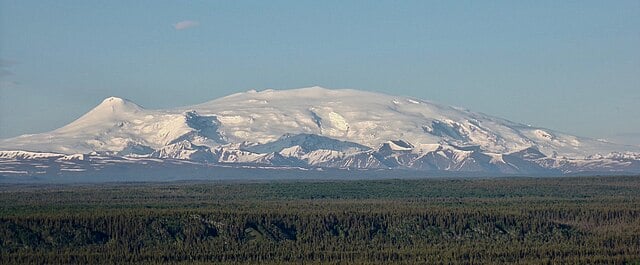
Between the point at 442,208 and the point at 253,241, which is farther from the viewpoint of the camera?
the point at 442,208

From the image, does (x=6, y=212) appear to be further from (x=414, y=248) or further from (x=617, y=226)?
(x=617, y=226)

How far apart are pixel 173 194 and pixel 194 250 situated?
2737 inches

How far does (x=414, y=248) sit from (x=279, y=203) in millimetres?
41407

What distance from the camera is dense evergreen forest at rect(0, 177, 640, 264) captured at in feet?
331

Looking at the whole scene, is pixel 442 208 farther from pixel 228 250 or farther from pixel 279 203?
pixel 228 250

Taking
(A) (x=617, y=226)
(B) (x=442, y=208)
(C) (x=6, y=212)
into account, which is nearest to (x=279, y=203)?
(B) (x=442, y=208)

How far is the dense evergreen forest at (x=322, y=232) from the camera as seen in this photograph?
100812 mm

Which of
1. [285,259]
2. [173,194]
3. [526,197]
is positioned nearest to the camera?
[285,259]

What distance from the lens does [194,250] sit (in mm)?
107188

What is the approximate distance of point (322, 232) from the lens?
11600 centimetres

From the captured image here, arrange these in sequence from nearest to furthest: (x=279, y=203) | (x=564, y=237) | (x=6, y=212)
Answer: (x=564, y=237), (x=6, y=212), (x=279, y=203)

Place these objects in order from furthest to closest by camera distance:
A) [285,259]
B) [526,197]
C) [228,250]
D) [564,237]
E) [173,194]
→ [173,194] → [526,197] → [564,237] → [228,250] → [285,259]

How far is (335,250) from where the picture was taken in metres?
106

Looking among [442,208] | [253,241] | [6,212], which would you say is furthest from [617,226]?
[6,212]
